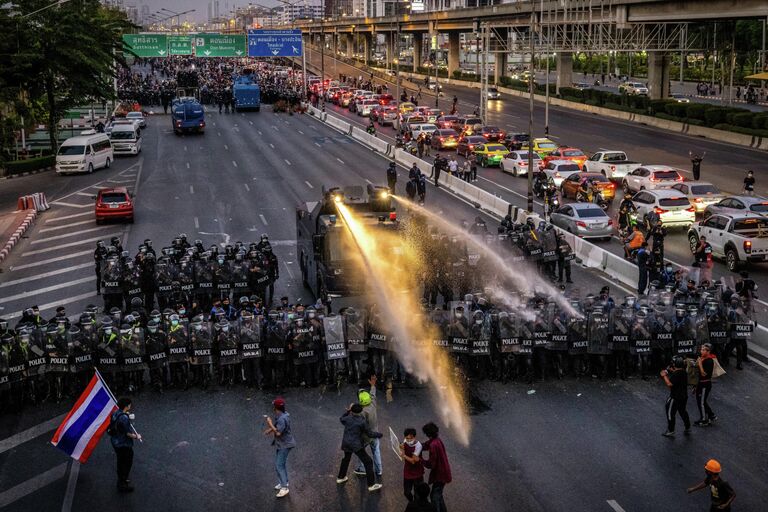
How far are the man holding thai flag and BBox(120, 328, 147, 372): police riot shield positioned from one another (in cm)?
366

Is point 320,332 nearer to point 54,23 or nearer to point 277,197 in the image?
point 277,197

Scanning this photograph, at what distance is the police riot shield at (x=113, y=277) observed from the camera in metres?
23.7

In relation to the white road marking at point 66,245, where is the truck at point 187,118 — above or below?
above

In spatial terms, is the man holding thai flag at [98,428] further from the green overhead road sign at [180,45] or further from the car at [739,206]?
the green overhead road sign at [180,45]

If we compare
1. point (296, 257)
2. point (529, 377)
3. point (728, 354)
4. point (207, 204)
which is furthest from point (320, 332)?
point (207, 204)

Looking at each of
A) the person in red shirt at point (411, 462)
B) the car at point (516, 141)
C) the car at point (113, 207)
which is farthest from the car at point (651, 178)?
the person in red shirt at point (411, 462)

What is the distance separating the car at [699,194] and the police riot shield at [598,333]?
1895 cm

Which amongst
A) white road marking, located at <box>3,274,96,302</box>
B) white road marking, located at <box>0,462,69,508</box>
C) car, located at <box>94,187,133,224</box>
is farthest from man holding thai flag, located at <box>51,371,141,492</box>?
car, located at <box>94,187,133,224</box>

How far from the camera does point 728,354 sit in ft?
65.4

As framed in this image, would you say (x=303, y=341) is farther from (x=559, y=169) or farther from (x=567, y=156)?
(x=567, y=156)

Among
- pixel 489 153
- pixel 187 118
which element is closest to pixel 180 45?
pixel 187 118

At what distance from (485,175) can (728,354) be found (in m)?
30.9

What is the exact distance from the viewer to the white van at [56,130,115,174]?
2026 inches

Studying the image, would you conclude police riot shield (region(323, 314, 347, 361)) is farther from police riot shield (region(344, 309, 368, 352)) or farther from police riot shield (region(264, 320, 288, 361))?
police riot shield (region(264, 320, 288, 361))
